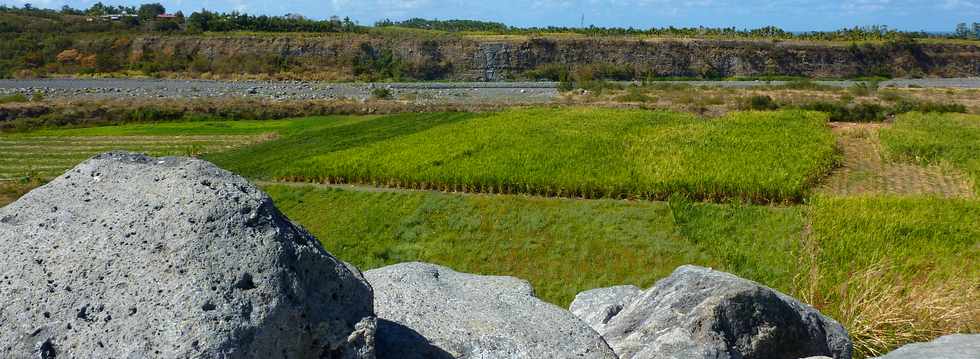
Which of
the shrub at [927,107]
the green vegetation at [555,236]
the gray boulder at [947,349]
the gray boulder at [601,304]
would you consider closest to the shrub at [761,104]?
the shrub at [927,107]

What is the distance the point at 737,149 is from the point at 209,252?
18.8m

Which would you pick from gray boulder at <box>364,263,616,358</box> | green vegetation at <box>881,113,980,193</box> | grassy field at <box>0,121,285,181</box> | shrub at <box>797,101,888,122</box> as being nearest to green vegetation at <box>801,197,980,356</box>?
gray boulder at <box>364,263,616,358</box>

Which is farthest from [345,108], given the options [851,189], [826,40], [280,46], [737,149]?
[826,40]

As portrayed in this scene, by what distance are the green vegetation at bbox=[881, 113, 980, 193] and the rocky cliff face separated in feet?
106

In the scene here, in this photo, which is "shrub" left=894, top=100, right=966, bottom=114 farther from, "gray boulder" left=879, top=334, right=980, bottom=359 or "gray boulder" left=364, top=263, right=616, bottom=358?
"gray boulder" left=364, top=263, right=616, bottom=358

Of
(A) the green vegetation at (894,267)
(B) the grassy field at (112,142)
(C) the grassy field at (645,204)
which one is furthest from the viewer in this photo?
(B) the grassy field at (112,142)

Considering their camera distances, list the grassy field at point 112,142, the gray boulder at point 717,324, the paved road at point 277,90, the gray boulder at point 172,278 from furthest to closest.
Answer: the paved road at point 277,90
the grassy field at point 112,142
the gray boulder at point 717,324
the gray boulder at point 172,278

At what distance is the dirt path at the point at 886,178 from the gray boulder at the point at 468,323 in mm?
13614

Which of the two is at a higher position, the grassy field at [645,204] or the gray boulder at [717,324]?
the gray boulder at [717,324]

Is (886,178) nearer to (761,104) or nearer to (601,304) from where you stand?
(761,104)

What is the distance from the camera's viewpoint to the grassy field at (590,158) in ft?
56.2

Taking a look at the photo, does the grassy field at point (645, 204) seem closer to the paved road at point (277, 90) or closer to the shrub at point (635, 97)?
the shrub at point (635, 97)

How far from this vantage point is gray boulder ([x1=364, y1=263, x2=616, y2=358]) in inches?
178

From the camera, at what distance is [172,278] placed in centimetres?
356
